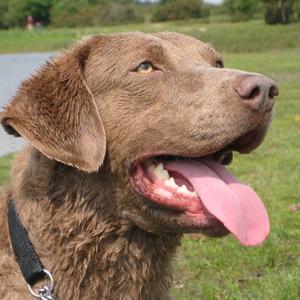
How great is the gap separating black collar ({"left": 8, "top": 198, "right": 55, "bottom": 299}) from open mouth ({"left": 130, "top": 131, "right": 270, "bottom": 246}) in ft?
1.99

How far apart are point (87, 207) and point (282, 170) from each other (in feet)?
21.0

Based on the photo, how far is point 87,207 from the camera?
3.58 m

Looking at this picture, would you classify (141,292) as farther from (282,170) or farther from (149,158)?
(282,170)

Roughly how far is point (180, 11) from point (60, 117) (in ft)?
297

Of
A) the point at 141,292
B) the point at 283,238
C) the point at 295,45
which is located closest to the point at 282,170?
the point at 283,238

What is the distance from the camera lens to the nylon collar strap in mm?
3428

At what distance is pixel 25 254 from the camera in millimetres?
3445

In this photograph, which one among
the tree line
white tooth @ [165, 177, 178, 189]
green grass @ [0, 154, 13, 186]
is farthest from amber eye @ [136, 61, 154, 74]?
the tree line

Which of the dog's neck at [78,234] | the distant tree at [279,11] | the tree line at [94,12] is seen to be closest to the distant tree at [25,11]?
the tree line at [94,12]

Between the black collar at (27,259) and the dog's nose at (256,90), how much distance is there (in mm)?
1275

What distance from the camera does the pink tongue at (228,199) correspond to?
3350 millimetres

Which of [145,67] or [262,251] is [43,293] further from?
[262,251]

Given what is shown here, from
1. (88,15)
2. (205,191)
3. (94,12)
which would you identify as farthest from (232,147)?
(94,12)

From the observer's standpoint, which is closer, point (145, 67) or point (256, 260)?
point (145, 67)
